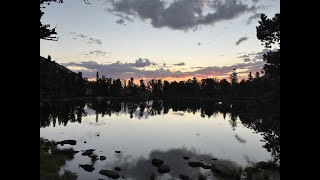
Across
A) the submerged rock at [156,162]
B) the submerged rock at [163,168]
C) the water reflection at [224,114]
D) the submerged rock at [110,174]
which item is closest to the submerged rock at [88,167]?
the submerged rock at [110,174]

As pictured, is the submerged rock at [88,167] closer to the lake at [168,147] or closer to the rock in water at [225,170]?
the lake at [168,147]

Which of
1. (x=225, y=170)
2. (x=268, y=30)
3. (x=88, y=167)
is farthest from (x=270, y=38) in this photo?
(x=88, y=167)

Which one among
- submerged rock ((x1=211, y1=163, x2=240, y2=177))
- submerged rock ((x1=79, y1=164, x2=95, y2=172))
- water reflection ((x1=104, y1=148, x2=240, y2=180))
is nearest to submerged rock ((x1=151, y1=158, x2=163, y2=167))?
water reflection ((x1=104, y1=148, x2=240, y2=180))

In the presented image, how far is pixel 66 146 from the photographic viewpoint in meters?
38.2

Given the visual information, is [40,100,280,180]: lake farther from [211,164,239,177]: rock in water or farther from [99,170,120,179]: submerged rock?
[211,164,239,177]: rock in water

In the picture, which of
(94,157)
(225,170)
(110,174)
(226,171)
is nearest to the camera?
(110,174)

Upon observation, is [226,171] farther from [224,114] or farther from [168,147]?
[224,114]

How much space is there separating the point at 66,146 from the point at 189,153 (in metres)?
15.5

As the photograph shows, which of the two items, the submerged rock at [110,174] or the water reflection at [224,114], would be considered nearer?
the submerged rock at [110,174]

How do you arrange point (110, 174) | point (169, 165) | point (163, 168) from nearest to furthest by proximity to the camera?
point (110, 174) → point (163, 168) → point (169, 165)

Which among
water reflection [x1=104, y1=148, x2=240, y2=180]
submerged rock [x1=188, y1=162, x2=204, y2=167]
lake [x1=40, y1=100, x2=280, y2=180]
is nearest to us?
water reflection [x1=104, y1=148, x2=240, y2=180]

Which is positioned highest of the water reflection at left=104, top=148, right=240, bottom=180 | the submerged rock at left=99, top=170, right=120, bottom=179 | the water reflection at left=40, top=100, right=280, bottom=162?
the water reflection at left=40, top=100, right=280, bottom=162
